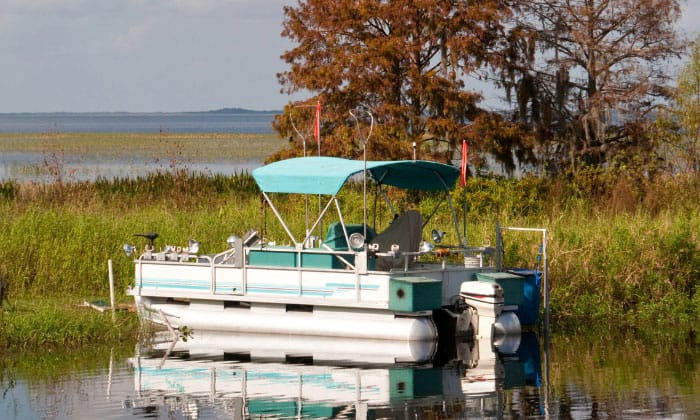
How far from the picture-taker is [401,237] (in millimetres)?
23547

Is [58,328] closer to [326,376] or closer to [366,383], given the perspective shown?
[326,376]

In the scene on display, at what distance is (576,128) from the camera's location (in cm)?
3797

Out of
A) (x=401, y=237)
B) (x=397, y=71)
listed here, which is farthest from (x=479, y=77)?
(x=401, y=237)

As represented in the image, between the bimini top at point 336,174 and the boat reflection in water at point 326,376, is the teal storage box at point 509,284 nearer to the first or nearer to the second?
the boat reflection in water at point 326,376

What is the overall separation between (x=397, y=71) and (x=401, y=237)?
13692 mm

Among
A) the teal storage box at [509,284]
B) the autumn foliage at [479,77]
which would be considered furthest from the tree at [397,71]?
the teal storage box at [509,284]

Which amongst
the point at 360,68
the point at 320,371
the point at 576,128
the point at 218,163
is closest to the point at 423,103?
the point at 360,68

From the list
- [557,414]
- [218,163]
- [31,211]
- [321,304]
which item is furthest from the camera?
[218,163]

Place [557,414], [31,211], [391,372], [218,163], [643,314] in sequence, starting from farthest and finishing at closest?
1. [218,163]
2. [31,211]
3. [643,314]
4. [391,372]
5. [557,414]

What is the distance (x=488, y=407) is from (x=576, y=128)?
70.1 feet

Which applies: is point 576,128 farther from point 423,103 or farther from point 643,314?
point 643,314

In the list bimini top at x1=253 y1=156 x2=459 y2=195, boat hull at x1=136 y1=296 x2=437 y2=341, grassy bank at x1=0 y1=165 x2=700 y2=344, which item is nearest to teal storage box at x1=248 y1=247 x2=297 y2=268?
boat hull at x1=136 y1=296 x2=437 y2=341

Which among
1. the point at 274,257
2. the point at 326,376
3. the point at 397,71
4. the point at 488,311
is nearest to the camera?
the point at 326,376

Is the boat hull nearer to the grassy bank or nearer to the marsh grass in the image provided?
the marsh grass
